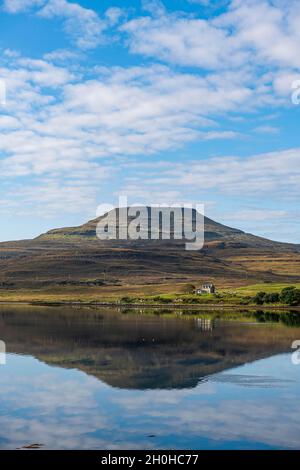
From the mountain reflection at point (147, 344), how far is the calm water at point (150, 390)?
10cm

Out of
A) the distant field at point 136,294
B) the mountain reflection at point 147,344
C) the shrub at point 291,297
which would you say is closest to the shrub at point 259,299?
the distant field at point 136,294

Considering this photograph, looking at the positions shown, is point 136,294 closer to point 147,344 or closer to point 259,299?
point 259,299

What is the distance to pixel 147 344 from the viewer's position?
187 feet

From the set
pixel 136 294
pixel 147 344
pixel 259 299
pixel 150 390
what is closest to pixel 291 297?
pixel 259 299

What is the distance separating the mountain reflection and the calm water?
4.0 inches

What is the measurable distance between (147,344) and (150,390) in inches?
838

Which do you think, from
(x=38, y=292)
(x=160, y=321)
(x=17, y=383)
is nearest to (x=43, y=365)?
(x=17, y=383)

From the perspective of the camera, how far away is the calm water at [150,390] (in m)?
25.3

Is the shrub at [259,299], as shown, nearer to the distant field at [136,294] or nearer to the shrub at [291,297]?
the distant field at [136,294]

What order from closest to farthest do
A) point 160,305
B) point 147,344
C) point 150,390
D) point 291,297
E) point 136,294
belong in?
point 150,390 → point 147,344 → point 291,297 → point 160,305 → point 136,294

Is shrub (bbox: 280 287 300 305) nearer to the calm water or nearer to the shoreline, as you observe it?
the shoreline

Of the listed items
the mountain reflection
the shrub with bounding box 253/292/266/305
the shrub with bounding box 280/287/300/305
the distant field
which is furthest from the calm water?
the distant field
